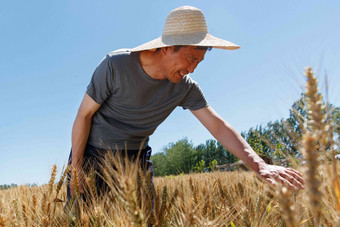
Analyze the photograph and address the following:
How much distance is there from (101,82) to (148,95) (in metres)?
0.38

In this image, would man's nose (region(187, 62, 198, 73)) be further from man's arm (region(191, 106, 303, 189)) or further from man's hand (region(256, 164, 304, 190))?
man's hand (region(256, 164, 304, 190))

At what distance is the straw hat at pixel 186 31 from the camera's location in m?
2.04

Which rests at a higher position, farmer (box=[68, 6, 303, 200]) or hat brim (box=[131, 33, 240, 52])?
hat brim (box=[131, 33, 240, 52])

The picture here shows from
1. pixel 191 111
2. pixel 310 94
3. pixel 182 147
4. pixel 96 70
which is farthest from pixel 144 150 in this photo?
pixel 182 147

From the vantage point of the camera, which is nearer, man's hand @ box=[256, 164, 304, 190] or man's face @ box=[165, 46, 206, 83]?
man's hand @ box=[256, 164, 304, 190]

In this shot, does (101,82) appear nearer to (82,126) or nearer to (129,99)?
(129,99)

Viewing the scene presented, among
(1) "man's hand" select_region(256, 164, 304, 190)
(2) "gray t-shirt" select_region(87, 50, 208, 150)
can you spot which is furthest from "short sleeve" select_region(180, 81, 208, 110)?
(1) "man's hand" select_region(256, 164, 304, 190)

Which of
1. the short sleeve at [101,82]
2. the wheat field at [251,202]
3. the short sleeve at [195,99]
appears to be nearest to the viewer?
the wheat field at [251,202]

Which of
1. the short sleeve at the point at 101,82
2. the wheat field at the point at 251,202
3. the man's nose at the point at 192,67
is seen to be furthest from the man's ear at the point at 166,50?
the wheat field at the point at 251,202

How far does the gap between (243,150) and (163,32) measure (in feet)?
3.51

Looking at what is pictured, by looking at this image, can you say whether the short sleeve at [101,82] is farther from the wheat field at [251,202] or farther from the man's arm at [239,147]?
the man's arm at [239,147]

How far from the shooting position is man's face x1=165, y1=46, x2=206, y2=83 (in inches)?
78.5

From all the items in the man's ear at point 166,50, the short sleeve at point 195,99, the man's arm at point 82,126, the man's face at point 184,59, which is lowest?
the man's arm at point 82,126

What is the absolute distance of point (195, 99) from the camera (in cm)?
261
